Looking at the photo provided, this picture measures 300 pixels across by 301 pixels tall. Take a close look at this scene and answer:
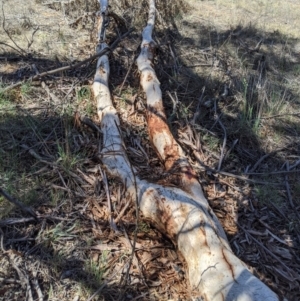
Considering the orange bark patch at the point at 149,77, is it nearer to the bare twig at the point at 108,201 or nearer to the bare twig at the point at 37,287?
the bare twig at the point at 108,201

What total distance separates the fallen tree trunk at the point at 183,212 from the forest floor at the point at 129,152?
0.11 metres

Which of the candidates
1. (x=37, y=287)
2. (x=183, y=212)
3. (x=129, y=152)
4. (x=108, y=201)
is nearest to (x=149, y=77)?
(x=129, y=152)

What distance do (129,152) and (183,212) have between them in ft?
3.06

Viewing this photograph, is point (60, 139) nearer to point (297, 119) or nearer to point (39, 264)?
point (39, 264)

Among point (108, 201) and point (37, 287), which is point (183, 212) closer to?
point (108, 201)

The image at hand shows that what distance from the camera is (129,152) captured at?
3.25 m

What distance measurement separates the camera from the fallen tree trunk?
2107mm

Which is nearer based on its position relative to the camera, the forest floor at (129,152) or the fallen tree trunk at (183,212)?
the fallen tree trunk at (183,212)

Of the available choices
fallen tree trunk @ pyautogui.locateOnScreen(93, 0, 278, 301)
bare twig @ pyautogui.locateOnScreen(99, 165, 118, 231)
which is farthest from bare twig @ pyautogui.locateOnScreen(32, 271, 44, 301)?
fallen tree trunk @ pyautogui.locateOnScreen(93, 0, 278, 301)

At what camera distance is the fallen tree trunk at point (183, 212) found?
6.91ft

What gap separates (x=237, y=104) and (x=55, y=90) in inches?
73.0

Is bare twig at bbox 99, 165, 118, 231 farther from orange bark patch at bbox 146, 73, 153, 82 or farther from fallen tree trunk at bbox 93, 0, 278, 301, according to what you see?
orange bark patch at bbox 146, 73, 153, 82

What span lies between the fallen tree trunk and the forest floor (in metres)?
0.11

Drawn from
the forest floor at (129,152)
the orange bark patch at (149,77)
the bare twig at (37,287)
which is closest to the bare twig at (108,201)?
the forest floor at (129,152)
